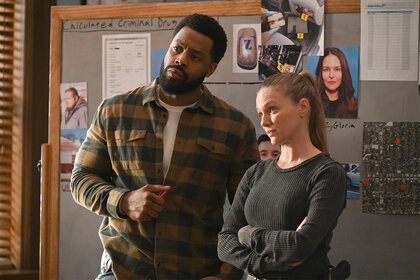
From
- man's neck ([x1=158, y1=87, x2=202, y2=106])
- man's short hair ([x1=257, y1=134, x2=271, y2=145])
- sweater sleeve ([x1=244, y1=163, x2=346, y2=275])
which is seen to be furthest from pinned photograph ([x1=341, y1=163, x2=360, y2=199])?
sweater sleeve ([x1=244, y1=163, x2=346, y2=275])

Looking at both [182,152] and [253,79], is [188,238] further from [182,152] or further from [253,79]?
[253,79]

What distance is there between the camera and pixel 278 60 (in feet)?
6.21

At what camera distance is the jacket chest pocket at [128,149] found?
1.57 metres

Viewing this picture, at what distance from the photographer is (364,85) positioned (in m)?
1.85

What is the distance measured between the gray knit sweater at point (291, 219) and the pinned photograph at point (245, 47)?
71 centimetres

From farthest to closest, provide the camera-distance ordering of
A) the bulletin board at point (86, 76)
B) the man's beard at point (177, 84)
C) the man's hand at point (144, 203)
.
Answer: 1. the bulletin board at point (86, 76)
2. the man's beard at point (177, 84)
3. the man's hand at point (144, 203)

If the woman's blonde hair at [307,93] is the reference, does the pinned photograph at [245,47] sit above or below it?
above

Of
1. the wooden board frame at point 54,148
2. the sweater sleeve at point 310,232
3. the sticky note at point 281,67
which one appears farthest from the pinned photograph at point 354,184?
the wooden board frame at point 54,148

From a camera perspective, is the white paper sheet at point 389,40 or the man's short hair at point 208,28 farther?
the white paper sheet at point 389,40

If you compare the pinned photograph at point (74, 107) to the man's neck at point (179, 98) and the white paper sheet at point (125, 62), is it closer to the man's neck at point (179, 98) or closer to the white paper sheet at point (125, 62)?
the white paper sheet at point (125, 62)

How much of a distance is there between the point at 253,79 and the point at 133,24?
→ 18.1 inches

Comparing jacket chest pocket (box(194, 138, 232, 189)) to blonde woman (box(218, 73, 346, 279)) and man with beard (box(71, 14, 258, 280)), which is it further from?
blonde woman (box(218, 73, 346, 279))

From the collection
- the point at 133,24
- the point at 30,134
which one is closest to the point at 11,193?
the point at 30,134

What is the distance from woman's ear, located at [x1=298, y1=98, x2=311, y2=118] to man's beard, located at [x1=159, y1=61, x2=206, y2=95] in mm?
401
